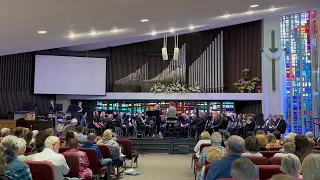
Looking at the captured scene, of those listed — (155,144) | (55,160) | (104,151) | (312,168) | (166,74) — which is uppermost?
(166,74)

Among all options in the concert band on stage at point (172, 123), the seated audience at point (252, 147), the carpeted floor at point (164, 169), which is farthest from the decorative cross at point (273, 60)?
the seated audience at point (252, 147)

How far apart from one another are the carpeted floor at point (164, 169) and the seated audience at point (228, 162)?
3.82m

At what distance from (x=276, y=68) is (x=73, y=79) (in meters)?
8.80

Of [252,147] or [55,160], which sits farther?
[252,147]

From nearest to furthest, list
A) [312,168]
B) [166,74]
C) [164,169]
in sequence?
[312,168], [164,169], [166,74]

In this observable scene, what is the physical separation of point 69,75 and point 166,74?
14.2 feet

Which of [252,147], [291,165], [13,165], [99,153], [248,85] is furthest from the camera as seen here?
[248,85]

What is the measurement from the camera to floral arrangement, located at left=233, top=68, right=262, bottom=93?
15.8 metres

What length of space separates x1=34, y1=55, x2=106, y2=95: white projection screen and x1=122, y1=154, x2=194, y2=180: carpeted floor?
5.49 meters

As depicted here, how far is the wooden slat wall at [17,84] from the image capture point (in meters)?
14.0

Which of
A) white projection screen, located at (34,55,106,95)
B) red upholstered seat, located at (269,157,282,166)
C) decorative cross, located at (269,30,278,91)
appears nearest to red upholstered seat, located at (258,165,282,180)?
red upholstered seat, located at (269,157,282,166)

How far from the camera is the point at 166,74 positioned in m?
16.4

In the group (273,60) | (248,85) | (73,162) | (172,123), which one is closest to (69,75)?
(172,123)

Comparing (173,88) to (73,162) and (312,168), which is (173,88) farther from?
(312,168)
